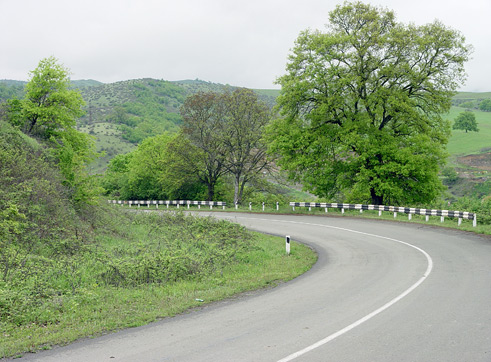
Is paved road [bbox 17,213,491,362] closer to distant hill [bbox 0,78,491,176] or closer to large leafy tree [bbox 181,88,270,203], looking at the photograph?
large leafy tree [bbox 181,88,270,203]

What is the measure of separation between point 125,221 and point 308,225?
1092 cm

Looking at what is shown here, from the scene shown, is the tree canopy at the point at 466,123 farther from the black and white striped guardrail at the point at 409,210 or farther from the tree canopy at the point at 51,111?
the tree canopy at the point at 51,111

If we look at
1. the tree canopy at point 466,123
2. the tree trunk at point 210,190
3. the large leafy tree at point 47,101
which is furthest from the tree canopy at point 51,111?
the tree canopy at point 466,123

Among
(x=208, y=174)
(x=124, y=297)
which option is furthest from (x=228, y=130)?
(x=124, y=297)

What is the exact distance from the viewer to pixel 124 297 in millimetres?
9984

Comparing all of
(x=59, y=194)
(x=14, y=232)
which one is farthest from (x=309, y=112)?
(x=14, y=232)

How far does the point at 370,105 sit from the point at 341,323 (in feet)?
88.2

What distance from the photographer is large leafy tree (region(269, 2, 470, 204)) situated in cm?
3097

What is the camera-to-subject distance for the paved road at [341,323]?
21.2ft

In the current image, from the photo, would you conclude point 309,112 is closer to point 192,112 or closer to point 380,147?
point 380,147

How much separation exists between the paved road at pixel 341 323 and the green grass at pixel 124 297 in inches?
19.2

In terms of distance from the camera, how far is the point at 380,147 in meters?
31.8

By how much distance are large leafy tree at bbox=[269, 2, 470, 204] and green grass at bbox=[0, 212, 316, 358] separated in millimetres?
17580

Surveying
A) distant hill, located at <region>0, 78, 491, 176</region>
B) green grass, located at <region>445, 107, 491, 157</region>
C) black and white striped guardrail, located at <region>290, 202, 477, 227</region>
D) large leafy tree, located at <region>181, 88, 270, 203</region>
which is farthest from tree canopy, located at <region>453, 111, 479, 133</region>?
black and white striped guardrail, located at <region>290, 202, 477, 227</region>
